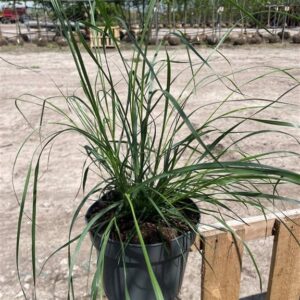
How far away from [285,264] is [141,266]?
1.72ft

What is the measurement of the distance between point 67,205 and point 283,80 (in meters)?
4.81

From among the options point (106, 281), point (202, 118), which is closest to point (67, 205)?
point (106, 281)

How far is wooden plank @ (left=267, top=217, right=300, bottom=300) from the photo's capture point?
117 cm

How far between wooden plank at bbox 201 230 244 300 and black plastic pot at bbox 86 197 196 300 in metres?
0.10

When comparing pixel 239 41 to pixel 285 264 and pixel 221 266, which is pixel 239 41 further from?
pixel 221 266

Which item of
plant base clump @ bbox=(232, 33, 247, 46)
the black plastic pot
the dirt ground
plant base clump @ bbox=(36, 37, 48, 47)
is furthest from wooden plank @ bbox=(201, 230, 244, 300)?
plant base clump @ bbox=(232, 33, 247, 46)

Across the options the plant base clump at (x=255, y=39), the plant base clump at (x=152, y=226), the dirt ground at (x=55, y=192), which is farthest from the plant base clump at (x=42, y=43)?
the plant base clump at (x=152, y=226)

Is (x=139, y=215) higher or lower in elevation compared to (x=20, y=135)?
higher

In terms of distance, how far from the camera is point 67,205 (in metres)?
2.34

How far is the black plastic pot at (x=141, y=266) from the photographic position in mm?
923

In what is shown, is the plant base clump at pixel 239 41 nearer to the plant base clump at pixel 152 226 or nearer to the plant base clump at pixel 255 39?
the plant base clump at pixel 255 39

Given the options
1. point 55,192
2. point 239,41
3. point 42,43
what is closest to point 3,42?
point 42,43

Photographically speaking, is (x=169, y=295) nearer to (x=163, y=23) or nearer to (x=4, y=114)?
(x=4, y=114)

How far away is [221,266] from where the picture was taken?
113 cm
